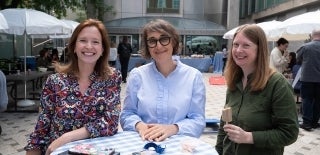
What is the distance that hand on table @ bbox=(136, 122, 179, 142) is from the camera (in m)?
2.31

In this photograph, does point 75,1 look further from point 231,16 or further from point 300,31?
point 231,16

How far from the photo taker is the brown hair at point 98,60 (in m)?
2.50

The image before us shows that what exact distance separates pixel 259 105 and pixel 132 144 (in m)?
0.84

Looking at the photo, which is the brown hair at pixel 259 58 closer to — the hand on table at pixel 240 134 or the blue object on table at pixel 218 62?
the hand on table at pixel 240 134

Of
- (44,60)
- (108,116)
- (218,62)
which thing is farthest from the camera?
(218,62)

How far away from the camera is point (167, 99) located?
99.8 inches

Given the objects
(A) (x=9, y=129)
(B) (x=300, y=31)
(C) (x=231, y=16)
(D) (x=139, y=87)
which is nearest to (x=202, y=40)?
(C) (x=231, y=16)

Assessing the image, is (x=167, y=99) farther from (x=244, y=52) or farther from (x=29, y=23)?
(x=29, y=23)

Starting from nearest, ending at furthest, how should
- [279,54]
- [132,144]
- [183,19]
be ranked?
[132,144] < [279,54] < [183,19]

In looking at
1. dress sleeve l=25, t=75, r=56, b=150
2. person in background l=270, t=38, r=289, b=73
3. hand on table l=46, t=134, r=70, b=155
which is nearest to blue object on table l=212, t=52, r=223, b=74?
person in background l=270, t=38, r=289, b=73

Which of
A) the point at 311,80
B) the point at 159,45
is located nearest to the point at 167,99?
the point at 159,45

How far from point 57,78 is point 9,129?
191 inches

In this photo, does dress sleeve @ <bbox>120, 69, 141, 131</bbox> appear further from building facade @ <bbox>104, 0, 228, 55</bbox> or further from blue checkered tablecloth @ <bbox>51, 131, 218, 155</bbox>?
building facade @ <bbox>104, 0, 228, 55</bbox>

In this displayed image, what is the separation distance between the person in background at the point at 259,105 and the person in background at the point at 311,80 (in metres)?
4.69
